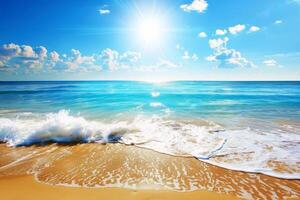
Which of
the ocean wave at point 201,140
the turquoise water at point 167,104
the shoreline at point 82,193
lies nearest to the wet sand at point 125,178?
the shoreline at point 82,193

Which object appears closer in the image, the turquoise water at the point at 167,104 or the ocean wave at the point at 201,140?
the ocean wave at the point at 201,140

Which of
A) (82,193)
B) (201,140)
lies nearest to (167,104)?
(201,140)

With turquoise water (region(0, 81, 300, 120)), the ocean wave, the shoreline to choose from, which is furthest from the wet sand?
turquoise water (region(0, 81, 300, 120))

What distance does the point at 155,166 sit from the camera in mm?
5891

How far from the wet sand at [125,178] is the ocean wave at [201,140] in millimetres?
668

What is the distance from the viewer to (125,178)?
5.12 meters

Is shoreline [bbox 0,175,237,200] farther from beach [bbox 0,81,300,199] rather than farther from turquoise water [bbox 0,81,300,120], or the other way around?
turquoise water [bbox 0,81,300,120]

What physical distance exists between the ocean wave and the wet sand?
67 centimetres

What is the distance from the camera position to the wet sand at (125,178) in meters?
4.32

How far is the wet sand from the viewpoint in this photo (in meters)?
4.32

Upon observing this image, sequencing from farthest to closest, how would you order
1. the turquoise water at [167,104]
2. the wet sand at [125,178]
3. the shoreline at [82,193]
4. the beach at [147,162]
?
the turquoise water at [167,104] → the beach at [147,162] → the wet sand at [125,178] → the shoreline at [82,193]

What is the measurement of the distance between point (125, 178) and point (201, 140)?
179 inches

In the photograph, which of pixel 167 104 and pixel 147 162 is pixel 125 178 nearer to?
pixel 147 162

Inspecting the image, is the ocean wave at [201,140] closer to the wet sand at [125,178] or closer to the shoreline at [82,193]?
the wet sand at [125,178]
